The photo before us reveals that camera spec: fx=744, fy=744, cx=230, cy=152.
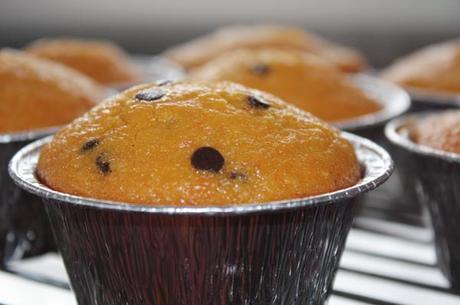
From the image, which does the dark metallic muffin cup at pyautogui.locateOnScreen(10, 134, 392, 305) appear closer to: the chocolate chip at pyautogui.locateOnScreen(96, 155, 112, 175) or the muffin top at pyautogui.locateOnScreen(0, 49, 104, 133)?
the chocolate chip at pyautogui.locateOnScreen(96, 155, 112, 175)

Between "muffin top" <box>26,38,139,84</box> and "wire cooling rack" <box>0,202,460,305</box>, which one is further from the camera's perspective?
"muffin top" <box>26,38,139,84</box>

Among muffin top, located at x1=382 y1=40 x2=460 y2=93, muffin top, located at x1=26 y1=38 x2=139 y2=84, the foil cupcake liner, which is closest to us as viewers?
the foil cupcake liner

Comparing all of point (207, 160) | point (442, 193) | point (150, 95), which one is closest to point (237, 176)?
point (207, 160)

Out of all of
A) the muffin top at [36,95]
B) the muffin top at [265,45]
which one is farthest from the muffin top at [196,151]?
the muffin top at [265,45]

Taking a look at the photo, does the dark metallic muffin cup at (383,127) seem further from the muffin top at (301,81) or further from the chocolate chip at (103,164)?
the chocolate chip at (103,164)

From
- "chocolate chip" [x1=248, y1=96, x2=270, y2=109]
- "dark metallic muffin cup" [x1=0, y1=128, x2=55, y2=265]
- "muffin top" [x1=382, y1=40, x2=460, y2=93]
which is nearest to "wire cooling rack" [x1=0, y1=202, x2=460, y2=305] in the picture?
"dark metallic muffin cup" [x1=0, y1=128, x2=55, y2=265]

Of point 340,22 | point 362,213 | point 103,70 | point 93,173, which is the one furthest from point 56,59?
point 340,22

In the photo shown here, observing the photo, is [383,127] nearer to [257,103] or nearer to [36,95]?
[257,103]

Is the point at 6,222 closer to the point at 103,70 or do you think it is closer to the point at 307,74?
the point at 307,74
